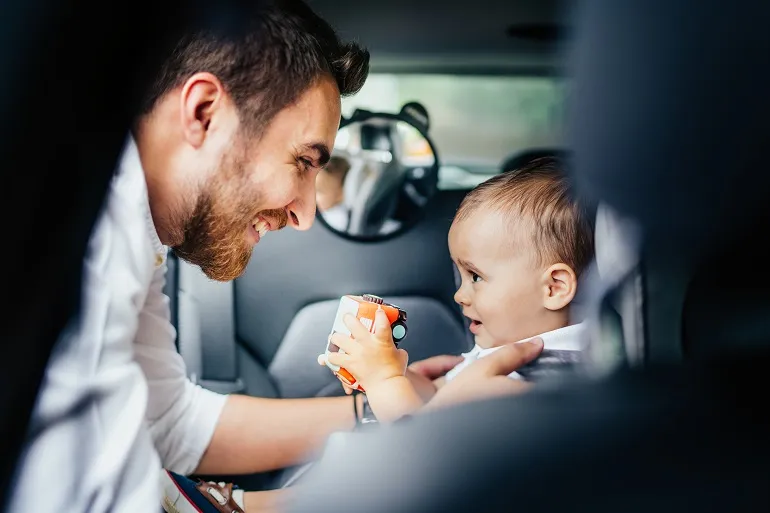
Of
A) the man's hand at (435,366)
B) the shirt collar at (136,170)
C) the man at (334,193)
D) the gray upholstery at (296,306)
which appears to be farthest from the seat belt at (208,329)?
the shirt collar at (136,170)

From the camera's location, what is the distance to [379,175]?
1131 millimetres

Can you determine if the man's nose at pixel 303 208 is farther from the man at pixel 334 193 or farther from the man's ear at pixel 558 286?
the man's ear at pixel 558 286

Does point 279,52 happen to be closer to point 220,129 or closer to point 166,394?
point 220,129

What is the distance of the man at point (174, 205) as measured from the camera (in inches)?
24.1

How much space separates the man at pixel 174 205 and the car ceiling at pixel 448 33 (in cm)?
5

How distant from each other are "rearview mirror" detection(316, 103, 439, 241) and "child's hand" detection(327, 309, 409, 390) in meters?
0.26

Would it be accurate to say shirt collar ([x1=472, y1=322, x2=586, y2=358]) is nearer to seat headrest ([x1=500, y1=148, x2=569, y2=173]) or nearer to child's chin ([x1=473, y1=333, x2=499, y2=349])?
child's chin ([x1=473, y1=333, x2=499, y2=349])

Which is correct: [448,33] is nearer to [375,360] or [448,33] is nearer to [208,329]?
[375,360]

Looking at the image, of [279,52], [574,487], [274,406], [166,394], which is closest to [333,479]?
[574,487]

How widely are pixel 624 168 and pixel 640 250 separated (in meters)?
0.06

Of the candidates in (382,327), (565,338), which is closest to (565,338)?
(565,338)

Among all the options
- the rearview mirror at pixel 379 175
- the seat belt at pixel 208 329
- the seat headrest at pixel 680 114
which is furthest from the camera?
the seat belt at pixel 208 329

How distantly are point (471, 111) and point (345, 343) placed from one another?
346 millimetres

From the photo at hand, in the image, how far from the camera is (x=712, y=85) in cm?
48
